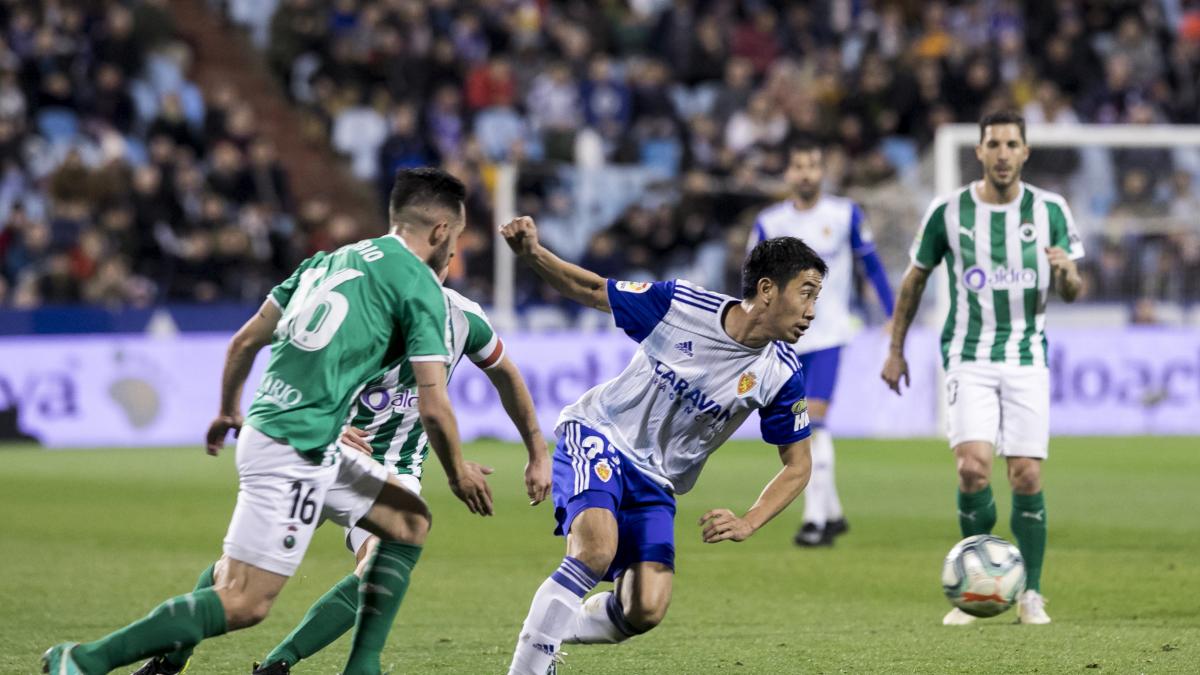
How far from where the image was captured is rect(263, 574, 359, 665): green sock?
20.0 feet

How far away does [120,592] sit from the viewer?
8930 mm

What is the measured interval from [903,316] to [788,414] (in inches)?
92.8

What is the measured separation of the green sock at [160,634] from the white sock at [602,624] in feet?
4.59

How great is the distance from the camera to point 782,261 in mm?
6180

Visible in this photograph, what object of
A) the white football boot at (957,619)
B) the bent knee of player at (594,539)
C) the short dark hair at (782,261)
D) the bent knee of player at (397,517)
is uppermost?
the short dark hair at (782,261)

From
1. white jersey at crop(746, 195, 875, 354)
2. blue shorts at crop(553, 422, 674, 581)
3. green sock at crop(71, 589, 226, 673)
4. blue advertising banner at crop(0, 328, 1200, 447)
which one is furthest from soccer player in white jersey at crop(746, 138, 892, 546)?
blue advertising banner at crop(0, 328, 1200, 447)

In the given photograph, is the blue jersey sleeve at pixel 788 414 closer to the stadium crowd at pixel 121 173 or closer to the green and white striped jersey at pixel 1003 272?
the green and white striped jersey at pixel 1003 272

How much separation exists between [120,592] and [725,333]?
3.99m

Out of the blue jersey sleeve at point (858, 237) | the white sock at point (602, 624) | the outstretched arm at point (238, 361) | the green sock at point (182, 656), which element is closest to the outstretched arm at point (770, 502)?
the white sock at point (602, 624)

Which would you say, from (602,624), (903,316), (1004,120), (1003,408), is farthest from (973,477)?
(602,624)

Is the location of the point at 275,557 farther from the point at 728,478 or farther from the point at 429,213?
the point at 728,478

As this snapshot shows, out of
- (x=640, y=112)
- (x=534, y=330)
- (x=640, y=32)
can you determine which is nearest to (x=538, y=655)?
(x=534, y=330)

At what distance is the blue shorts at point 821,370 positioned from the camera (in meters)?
11.0

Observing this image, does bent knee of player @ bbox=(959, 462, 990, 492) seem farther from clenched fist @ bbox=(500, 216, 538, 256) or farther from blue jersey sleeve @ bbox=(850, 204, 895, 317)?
blue jersey sleeve @ bbox=(850, 204, 895, 317)
